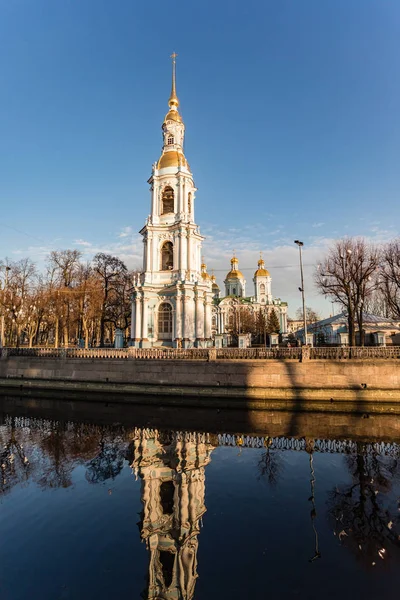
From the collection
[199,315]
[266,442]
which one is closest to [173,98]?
[199,315]

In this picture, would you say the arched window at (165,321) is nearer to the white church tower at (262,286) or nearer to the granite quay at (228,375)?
the granite quay at (228,375)

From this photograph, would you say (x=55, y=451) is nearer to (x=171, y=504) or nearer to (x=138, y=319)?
(x=171, y=504)

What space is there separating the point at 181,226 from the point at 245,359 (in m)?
17.3

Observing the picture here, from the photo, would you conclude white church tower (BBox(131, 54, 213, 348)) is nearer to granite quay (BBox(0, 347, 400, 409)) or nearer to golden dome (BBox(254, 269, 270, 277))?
granite quay (BBox(0, 347, 400, 409))

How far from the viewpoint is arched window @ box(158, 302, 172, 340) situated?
32.1 m

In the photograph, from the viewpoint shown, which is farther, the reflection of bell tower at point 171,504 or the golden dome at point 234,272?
the golden dome at point 234,272

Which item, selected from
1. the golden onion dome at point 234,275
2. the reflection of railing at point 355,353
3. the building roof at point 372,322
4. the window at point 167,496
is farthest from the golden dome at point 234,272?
the window at point 167,496

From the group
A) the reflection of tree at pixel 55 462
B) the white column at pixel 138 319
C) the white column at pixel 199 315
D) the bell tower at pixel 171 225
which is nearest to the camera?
the reflection of tree at pixel 55 462

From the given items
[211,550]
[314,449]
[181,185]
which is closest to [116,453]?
[211,550]

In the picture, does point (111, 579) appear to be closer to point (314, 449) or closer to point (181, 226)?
point (314, 449)

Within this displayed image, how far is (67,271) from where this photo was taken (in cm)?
4059

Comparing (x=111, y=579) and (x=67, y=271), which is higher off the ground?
(x=67, y=271)

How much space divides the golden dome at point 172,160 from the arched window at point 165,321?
15.3 meters

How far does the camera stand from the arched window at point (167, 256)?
114ft
